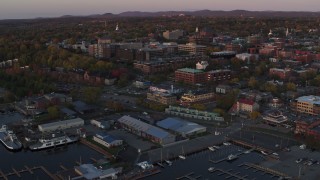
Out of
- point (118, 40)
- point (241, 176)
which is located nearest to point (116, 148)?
point (241, 176)

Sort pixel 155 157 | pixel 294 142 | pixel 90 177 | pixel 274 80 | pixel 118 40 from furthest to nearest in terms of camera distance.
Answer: pixel 118 40, pixel 274 80, pixel 294 142, pixel 155 157, pixel 90 177

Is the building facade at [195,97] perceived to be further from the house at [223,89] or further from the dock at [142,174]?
the dock at [142,174]

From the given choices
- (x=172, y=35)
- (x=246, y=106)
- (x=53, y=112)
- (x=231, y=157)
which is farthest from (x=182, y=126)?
(x=172, y=35)

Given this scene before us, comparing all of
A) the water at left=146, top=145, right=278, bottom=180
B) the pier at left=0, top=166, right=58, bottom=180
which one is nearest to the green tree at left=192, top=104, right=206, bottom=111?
the water at left=146, top=145, right=278, bottom=180

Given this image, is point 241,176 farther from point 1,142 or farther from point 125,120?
point 1,142

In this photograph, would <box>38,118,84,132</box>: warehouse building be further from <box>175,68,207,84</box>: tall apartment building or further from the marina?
<box>175,68,207,84</box>: tall apartment building
